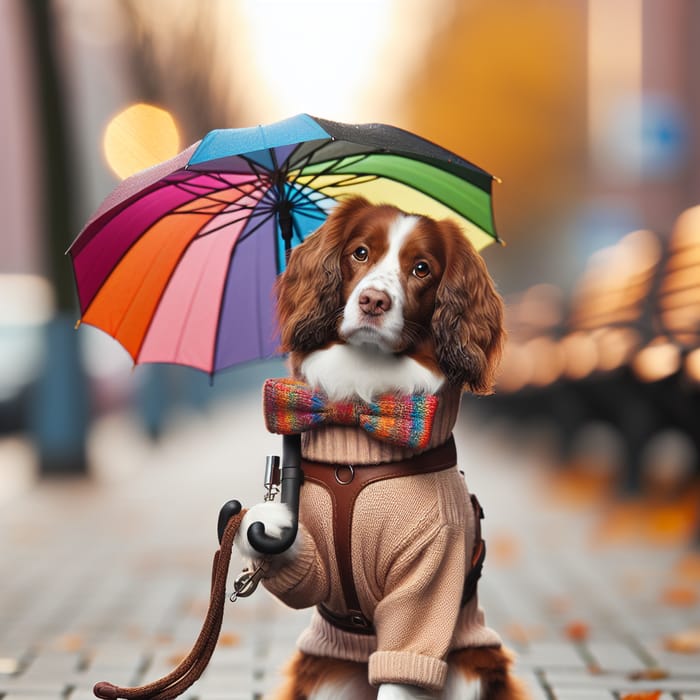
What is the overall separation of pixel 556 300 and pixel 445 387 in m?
11.4

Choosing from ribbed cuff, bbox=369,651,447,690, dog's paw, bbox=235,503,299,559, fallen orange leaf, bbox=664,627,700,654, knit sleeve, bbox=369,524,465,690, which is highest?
dog's paw, bbox=235,503,299,559

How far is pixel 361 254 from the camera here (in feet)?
10.2

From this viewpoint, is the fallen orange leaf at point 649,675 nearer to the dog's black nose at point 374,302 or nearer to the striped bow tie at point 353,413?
the striped bow tie at point 353,413

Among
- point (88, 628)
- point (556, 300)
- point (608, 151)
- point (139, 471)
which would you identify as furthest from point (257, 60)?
point (88, 628)

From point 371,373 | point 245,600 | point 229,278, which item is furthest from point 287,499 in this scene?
point 245,600

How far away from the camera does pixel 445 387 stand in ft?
10.4

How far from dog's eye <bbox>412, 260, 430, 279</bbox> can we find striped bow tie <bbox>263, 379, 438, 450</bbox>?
1.06 ft

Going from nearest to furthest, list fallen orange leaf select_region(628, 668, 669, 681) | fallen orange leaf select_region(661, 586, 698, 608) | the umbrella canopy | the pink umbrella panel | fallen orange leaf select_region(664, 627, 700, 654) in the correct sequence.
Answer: the umbrella canopy < the pink umbrella panel < fallen orange leaf select_region(628, 668, 669, 681) < fallen orange leaf select_region(664, 627, 700, 654) < fallen orange leaf select_region(661, 586, 698, 608)

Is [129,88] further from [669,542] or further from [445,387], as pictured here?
[445,387]

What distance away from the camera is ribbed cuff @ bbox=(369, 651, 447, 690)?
9.92ft

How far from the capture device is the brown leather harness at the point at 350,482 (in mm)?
3102

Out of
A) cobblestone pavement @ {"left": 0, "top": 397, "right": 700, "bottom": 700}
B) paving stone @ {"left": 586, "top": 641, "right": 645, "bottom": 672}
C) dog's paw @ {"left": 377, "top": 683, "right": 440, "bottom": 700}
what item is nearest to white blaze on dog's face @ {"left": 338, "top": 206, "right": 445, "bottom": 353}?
dog's paw @ {"left": 377, "top": 683, "right": 440, "bottom": 700}

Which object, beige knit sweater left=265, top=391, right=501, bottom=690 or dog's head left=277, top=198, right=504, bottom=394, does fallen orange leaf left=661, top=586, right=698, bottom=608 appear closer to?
beige knit sweater left=265, top=391, right=501, bottom=690

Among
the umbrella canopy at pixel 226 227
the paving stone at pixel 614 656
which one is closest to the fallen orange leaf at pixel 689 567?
the paving stone at pixel 614 656
